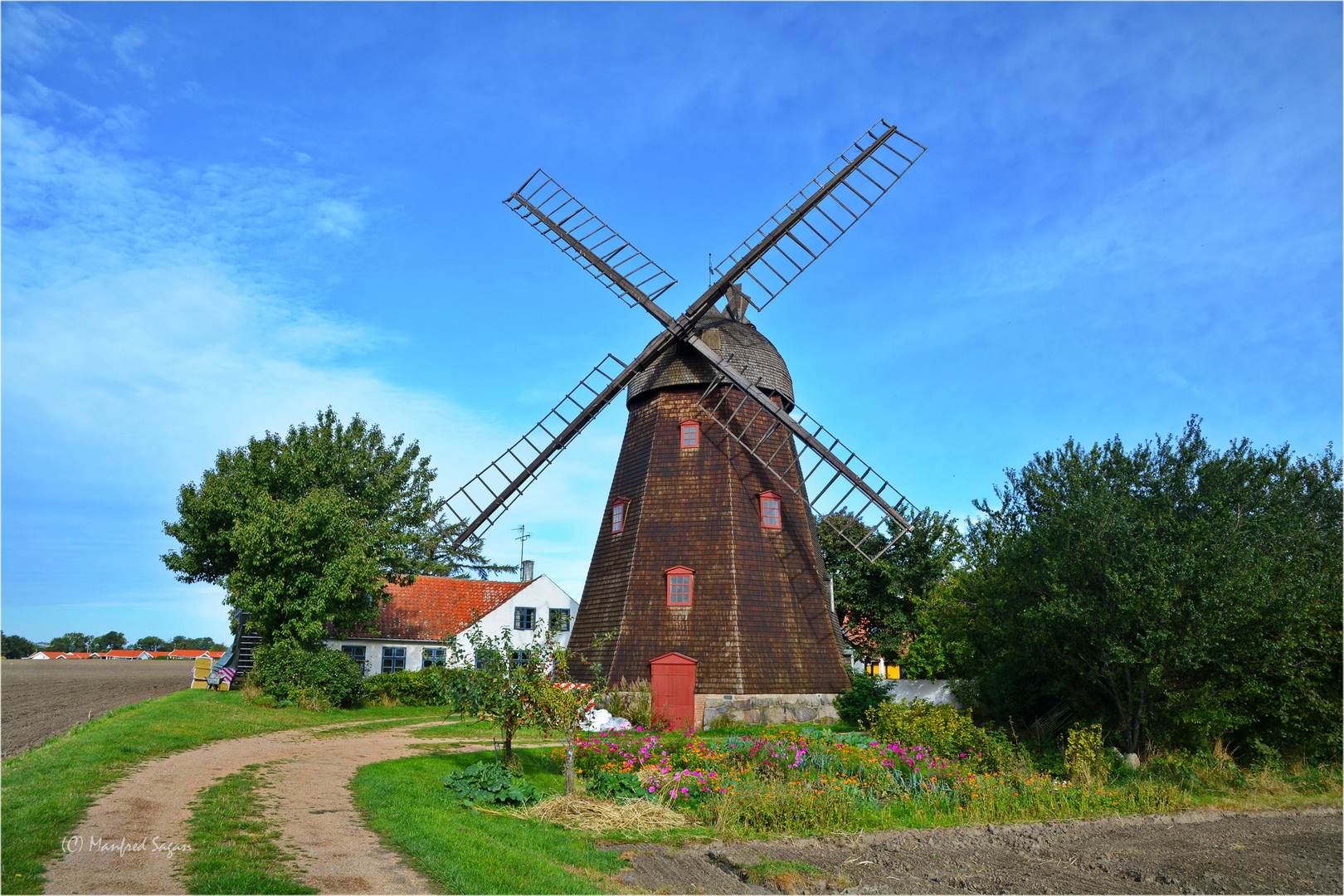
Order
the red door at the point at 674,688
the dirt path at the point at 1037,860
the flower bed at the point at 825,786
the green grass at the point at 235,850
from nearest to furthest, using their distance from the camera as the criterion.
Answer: the green grass at the point at 235,850, the dirt path at the point at 1037,860, the flower bed at the point at 825,786, the red door at the point at 674,688

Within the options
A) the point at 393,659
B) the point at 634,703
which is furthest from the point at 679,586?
the point at 393,659

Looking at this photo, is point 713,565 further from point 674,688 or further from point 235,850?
point 235,850

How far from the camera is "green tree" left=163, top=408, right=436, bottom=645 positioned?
991 inches

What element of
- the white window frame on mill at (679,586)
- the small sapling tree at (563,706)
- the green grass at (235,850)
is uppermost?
the white window frame on mill at (679,586)

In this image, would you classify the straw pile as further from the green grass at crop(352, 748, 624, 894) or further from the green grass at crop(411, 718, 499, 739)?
the green grass at crop(411, 718, 499, 739)

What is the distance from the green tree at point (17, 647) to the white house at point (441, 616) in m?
74.0

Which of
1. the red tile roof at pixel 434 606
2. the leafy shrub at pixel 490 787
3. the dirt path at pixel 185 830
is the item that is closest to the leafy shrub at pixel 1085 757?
the leafy shrub at pixel 490 787

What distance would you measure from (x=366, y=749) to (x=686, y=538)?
1066 cm

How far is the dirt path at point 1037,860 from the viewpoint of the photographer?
888 cm

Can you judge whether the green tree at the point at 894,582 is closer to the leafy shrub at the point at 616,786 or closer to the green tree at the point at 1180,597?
the green tree at the point at 1180,597

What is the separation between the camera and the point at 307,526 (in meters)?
25.1

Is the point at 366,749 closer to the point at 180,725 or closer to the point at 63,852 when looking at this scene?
the point at 180,725

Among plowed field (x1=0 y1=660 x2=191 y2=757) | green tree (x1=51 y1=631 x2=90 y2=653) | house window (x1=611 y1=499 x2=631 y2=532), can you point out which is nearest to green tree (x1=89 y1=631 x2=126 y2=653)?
green tree (x1=51 y1=631 x2=90 y2=653)

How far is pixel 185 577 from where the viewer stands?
30.4m
